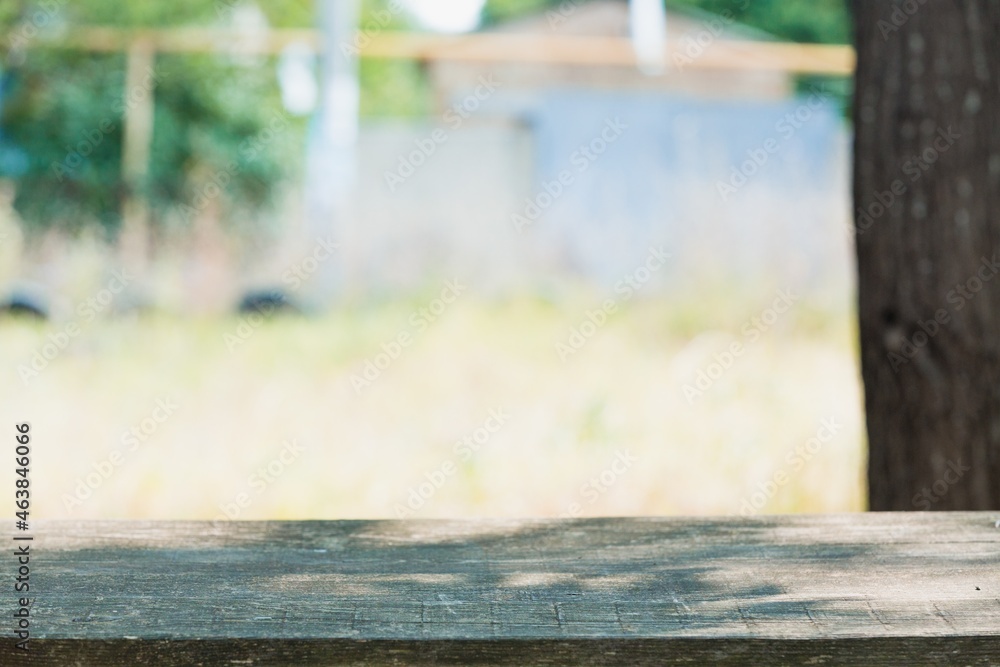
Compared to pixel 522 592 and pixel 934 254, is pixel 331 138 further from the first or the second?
pixel 522 592

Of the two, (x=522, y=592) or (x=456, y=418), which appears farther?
(x=456, y=418)

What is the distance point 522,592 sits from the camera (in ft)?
2.80

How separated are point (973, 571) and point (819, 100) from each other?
386 inches

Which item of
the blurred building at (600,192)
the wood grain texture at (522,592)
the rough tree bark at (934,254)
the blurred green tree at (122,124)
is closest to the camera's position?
the wood grain texture at (522,592)

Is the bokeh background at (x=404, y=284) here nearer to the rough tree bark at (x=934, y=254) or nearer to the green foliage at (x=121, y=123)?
the green foliage at (x=121, y=123)

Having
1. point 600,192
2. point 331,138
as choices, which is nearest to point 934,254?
point 331,138

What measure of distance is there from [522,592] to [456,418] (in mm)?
2853

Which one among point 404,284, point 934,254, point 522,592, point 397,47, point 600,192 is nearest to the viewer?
point 522,592

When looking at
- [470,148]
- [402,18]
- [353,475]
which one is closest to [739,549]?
[353,475]

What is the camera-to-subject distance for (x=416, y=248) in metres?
7.30

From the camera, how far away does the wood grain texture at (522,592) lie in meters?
0.75

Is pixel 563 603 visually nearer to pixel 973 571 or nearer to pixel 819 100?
pixel 973 571

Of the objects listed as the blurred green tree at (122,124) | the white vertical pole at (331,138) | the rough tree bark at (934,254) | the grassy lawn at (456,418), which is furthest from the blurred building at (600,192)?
the rough tree bark at (934,254)

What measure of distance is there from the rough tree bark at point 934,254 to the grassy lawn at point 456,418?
0.78 m
